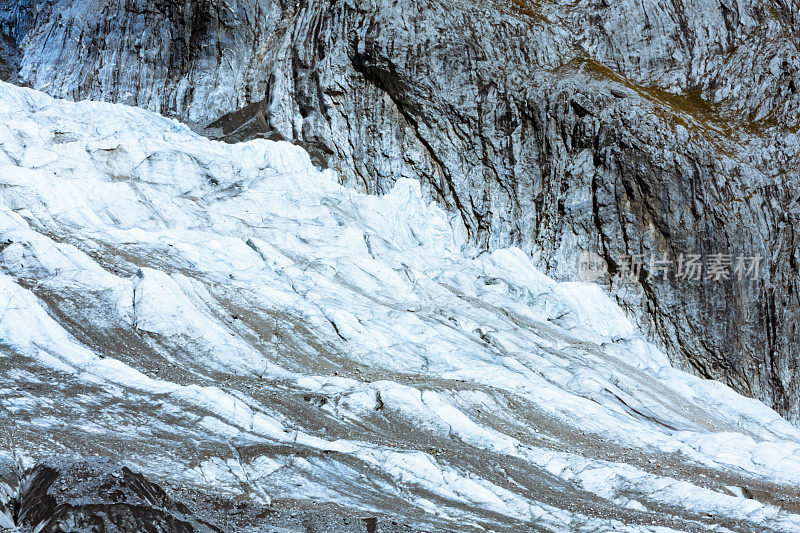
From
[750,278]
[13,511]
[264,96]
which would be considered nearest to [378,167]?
[264,96]

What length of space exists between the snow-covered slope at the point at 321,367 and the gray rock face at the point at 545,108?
695cm

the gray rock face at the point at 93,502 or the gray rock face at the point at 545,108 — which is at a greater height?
the gray rock face at the point at 545,108

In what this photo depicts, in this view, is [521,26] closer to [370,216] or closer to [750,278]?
[370,216]

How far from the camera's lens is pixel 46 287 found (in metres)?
21.2

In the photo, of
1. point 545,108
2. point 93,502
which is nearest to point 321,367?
point 93,502

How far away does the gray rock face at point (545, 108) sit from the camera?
3950 cm

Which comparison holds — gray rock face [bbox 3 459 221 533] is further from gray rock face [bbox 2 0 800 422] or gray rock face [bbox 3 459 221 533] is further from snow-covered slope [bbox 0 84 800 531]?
gray rock face [bbox 2 0 800 422]

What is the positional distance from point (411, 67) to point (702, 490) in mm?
38074

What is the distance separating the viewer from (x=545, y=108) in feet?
145

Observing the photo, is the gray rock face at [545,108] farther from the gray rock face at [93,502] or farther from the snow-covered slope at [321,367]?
the gray rock face at [93,502]

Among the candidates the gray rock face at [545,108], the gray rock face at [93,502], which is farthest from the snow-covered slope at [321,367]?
the gray rock face at [545,108]

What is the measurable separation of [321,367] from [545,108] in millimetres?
31015

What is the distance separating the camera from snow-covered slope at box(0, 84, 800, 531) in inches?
556

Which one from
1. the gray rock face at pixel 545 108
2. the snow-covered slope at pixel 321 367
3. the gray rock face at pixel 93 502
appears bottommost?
the gray rock face at pixel 93 502
